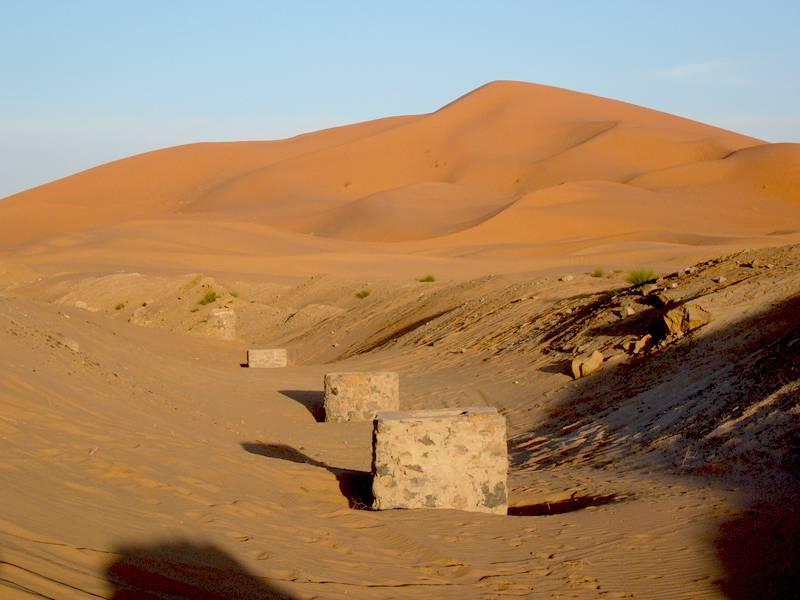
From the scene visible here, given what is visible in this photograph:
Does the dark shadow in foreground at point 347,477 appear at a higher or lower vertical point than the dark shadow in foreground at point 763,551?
higher

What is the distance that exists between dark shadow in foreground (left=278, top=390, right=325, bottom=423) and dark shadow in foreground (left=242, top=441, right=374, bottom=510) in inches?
113

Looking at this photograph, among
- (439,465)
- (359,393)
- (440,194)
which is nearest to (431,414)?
(439,465)

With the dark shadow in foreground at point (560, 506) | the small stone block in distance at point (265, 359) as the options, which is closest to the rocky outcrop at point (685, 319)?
the dark shadow in foreground at point (560, 506)

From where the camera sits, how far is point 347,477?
340 inches

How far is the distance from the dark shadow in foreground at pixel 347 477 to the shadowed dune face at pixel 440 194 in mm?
23111

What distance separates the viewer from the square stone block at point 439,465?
7766mm

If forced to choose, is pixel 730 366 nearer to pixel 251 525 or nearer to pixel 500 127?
pixel 251 525

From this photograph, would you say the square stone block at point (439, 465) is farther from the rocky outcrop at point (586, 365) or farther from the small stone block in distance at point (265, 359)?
the small stone block in distance at point (265, 359)

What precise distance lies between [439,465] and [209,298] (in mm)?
17878

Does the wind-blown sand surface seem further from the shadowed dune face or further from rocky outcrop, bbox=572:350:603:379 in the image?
the shadowed dune face

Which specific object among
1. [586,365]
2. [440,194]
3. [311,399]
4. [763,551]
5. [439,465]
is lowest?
[763,551]

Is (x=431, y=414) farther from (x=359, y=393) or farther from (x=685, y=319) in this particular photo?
(x=685, y=319)

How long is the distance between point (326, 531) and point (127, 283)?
2224 centimetres

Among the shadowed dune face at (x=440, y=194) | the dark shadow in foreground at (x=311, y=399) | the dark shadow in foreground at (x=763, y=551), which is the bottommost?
the dark shadow in foreground at (x=763, y=551)
